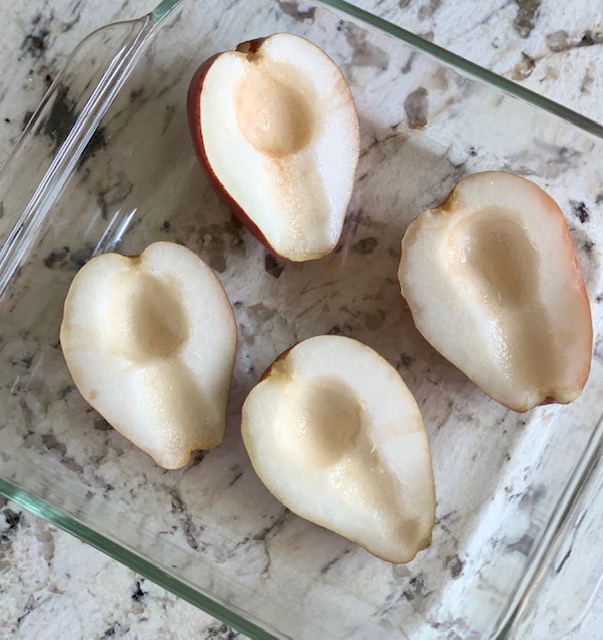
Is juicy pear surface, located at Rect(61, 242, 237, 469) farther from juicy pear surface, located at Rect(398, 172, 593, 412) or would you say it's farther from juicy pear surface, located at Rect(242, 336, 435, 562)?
juicy pear surface, located at Rect(398, 172, 593, 412)

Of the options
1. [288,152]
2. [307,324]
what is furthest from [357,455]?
[288,152]

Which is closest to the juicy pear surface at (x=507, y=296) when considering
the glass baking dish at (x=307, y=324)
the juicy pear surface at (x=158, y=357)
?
A: the glass baking dish at (x=307, y=324)

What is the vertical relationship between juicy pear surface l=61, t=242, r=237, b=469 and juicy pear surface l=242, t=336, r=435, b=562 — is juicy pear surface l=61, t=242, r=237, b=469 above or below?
above

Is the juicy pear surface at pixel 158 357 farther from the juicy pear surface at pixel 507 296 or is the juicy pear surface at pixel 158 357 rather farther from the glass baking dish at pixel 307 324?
the juicy pear surface at pixel 507 296

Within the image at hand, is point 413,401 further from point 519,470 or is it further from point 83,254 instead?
point 83,254

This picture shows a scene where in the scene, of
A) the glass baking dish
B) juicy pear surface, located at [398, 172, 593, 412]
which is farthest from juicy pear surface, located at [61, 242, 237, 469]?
juicy pear surface, located at [398, 172, 593, 412]

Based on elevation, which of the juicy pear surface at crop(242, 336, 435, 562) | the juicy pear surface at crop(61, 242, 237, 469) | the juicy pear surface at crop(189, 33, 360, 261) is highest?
the juicy pear surface at crop(189, 33, 360, 261)

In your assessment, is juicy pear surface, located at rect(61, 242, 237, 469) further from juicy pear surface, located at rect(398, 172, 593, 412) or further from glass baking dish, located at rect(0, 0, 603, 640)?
juicy pear surface, located at rect(398, 172, 593, 412)
